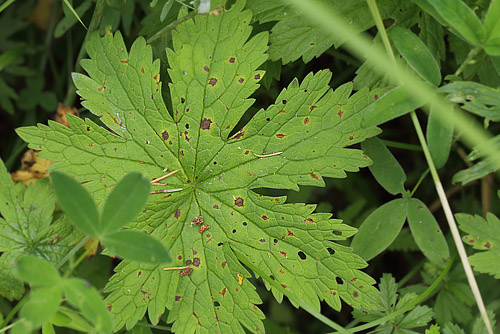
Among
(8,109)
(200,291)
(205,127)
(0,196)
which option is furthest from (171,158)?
(8,109)

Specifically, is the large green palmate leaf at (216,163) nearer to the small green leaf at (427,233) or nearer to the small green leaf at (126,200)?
the small green leaf at (427,233)

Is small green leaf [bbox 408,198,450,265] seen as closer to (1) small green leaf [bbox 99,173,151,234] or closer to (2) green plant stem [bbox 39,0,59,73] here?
(1) small green leaf [bbox 99,173,151,234]

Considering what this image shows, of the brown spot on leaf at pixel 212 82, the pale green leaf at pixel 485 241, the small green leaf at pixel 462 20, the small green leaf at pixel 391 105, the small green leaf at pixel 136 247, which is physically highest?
the small green leaf at pixel 462 20

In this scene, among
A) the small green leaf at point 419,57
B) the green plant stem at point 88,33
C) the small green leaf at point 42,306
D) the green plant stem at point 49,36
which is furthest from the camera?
the green plant stem at point 49,36

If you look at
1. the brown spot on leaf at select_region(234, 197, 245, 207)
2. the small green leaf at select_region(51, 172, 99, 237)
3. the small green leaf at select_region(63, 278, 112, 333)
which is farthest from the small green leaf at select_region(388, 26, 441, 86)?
the small green leaf at select_region(63, 278, 112, 333)

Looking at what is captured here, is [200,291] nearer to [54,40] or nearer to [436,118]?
[436,118]

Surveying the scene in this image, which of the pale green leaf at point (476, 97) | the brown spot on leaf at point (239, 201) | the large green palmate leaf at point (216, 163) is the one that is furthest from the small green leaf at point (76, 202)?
the pale green leaf at point (476, 97)
